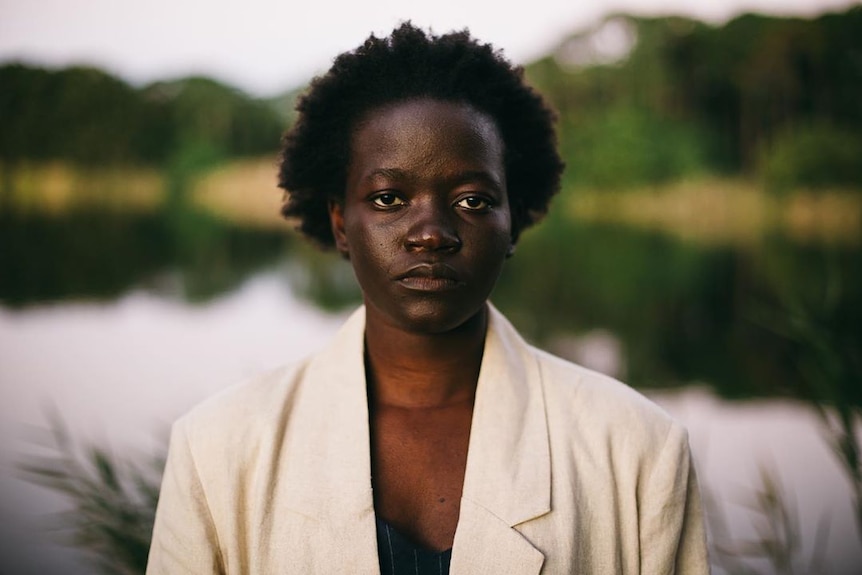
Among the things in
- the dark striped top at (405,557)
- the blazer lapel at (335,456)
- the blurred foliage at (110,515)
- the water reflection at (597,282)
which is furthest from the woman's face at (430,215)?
the water reflection at (597,282)

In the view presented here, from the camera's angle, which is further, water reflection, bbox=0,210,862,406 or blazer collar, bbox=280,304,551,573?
water reflection, bbox=0,210,862,406

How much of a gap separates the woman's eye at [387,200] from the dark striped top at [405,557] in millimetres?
697

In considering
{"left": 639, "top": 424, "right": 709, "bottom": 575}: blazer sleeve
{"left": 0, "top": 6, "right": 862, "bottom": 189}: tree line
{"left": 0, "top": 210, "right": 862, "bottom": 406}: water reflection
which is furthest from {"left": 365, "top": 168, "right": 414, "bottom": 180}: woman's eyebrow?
{"left": 0, "top": 6, "right": 862, "bottom": 189}: tree line

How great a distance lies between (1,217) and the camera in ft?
80.2

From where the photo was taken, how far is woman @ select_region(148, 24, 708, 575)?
5.79ft

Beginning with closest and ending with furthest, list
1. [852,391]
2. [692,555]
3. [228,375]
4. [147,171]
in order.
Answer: [692,555] → [852,391] → [228,375] → [147,171]

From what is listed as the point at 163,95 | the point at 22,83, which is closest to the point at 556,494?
the point at 22,83

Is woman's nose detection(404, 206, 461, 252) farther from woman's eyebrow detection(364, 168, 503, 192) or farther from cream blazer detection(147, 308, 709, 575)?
cream blazer detection(147, 308, 709, 575)

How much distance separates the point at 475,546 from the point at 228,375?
10645 mm

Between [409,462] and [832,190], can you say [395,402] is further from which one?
[832,190]

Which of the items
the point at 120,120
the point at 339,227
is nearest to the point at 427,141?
the point at 339,227

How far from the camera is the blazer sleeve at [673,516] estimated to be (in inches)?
71.2

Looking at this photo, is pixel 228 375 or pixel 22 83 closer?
pixel 228 375

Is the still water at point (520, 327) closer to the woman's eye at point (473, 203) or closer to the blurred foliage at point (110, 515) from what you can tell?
the blurred foliage at point (110, 515)
